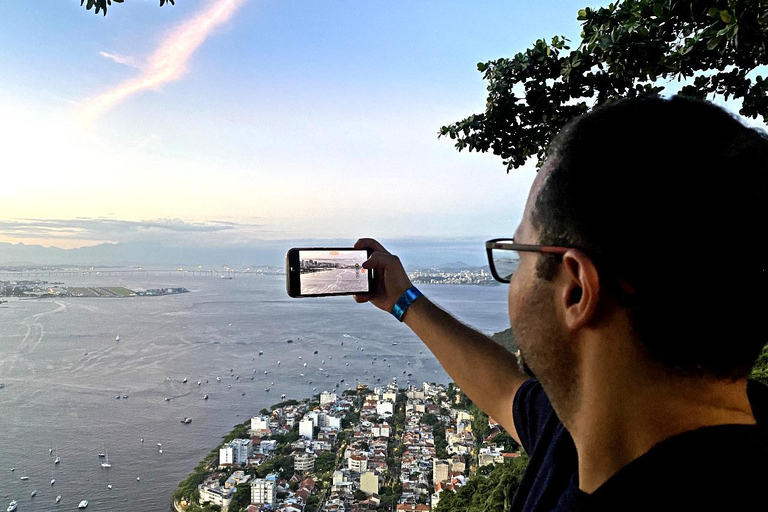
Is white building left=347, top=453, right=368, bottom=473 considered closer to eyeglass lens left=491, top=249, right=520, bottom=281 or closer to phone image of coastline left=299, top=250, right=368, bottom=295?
phone image of coastline left=299, top=250, right=368, bottom=295

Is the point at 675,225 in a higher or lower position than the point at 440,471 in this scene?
higher

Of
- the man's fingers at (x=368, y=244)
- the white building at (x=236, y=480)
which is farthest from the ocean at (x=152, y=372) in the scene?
the man's fingers at (x=368, y=244)

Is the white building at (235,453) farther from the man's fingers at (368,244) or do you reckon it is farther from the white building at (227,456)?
the man's fingers at (368,244)

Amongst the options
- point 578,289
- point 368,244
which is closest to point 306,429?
point 368,244

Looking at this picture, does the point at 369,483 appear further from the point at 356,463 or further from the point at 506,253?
the point at 506,253

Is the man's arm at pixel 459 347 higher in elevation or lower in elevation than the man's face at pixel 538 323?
lower
